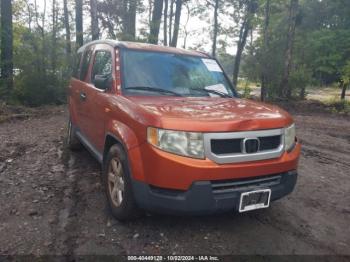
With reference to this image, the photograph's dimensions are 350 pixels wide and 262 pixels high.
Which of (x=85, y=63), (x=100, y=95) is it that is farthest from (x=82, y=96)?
(x=100, y=95)

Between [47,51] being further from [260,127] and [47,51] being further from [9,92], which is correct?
[260,127]

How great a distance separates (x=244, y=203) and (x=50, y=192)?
261 centimetres

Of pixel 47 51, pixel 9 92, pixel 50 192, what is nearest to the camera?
pixel 50 192

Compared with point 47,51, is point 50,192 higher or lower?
lower

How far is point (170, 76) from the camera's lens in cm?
422

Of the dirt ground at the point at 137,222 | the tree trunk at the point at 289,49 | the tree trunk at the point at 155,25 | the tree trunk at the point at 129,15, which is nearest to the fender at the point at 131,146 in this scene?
the dirt ground at the point at 137,222

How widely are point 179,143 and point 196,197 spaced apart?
1.62 ft

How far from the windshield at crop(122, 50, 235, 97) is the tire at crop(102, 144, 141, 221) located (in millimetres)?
798

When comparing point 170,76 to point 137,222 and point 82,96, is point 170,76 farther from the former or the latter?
point 137,222

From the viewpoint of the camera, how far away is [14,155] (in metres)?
6.02

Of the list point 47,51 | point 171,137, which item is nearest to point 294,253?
point 171,137

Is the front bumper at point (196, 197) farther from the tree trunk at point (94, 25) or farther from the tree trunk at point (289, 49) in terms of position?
the tree trunk at point (289, 49)

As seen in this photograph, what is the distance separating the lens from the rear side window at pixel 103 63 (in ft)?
14.1

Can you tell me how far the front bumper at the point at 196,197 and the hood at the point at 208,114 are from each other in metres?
0.51
